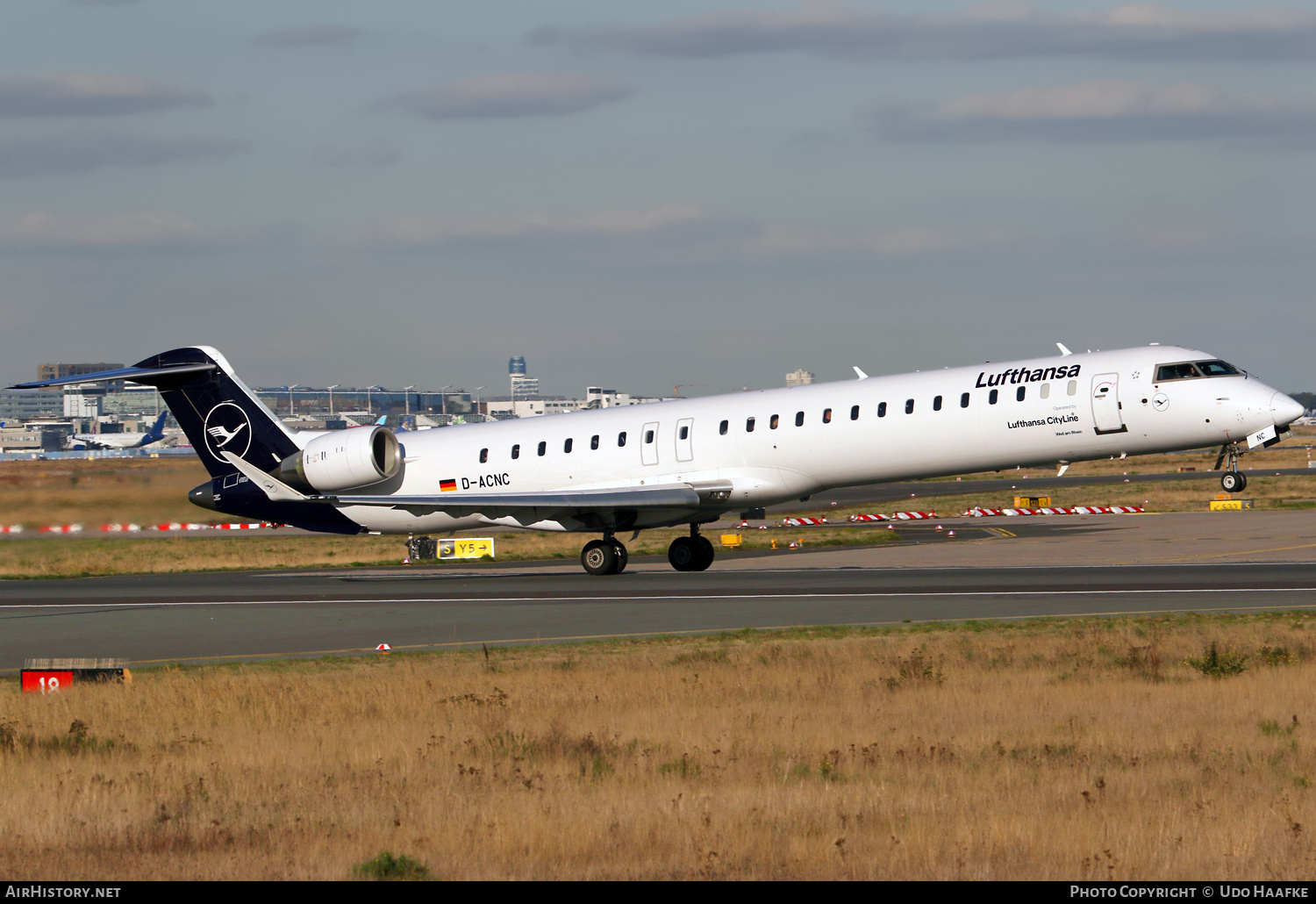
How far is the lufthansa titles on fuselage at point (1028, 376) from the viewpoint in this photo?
96.0 ft

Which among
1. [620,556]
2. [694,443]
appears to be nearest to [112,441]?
[620,556]

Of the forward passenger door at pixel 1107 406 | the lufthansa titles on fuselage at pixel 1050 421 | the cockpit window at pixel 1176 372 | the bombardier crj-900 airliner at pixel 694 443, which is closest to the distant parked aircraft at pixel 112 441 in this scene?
the bombardier crj-900 airliner at pixel 694 443

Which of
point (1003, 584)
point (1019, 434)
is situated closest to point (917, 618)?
point (1003, 584)

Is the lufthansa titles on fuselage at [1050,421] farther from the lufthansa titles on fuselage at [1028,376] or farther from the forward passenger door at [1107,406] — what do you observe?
the lufthansa titles on fuselage at [1028,376]

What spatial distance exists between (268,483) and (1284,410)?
2364cm

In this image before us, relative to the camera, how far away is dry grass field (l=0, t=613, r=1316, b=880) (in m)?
8.83

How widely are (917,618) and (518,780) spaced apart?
12.4 m

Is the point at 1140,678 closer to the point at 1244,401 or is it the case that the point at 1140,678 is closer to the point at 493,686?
the point at 493,686

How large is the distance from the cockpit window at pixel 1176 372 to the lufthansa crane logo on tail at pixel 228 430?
→ 21820mm

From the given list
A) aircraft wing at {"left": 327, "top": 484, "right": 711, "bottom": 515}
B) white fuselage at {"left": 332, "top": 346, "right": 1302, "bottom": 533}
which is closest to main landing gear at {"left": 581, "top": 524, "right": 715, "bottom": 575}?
white fuselage at {"left": 332, "top": 346, "right": 1302, "bottom": 533}

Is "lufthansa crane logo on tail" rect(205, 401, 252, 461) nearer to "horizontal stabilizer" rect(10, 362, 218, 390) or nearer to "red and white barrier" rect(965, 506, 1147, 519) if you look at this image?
"horizontal stabilizer" rect(10, 362, 218, 390)

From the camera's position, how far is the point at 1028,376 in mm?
29516

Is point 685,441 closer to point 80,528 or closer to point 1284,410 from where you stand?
point 1284,410

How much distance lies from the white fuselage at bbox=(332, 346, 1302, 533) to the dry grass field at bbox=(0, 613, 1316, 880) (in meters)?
9.76
